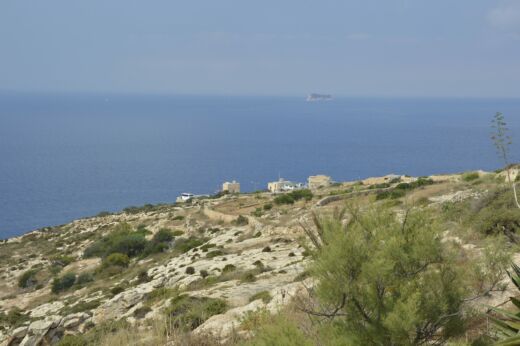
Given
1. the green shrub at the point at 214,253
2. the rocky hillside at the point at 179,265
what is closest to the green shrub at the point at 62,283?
the rocky hillside at the point at 179,265

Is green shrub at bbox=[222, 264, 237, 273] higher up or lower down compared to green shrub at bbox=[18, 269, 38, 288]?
higher up

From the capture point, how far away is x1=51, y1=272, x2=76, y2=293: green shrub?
1284 inches

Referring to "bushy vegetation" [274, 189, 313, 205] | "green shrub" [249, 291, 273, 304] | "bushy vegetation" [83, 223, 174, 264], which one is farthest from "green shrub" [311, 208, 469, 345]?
"bushy vegetation" [274, 189, 313, 205]

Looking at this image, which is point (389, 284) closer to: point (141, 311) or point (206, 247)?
point (141, 311)

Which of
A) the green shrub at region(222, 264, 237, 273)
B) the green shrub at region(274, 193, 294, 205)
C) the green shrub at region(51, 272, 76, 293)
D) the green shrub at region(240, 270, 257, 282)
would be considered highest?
the green shrub at region(240, 270, 257, 282)

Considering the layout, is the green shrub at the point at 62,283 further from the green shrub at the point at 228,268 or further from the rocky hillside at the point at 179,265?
the green shrub at the point at 228,268

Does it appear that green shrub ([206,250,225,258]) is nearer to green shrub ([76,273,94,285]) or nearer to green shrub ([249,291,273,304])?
green shrub ([76,273,94,285])

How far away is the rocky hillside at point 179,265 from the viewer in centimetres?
1345

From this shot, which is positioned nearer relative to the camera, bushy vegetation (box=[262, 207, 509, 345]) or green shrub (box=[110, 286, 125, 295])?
bushy vegetation (box=[262, 207, 509, 345])

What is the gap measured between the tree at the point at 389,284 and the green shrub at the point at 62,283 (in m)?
29.6

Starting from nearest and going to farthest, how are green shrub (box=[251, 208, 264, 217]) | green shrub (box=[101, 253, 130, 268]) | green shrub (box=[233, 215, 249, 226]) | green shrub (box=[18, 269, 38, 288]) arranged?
green shrub (box=[101, 253, 130, 268]), green shrub (box=[18, 269, 38, 288]), green shrub (box=[233, 215, 249, 226]), green shrub (box=[251, 208, 264, 217])

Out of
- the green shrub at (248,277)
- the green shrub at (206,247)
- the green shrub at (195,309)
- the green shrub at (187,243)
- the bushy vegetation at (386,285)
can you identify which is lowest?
the green shrub at (187,243)

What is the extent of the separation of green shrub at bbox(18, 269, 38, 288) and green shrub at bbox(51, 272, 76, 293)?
3.84m

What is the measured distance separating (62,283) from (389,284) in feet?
100
